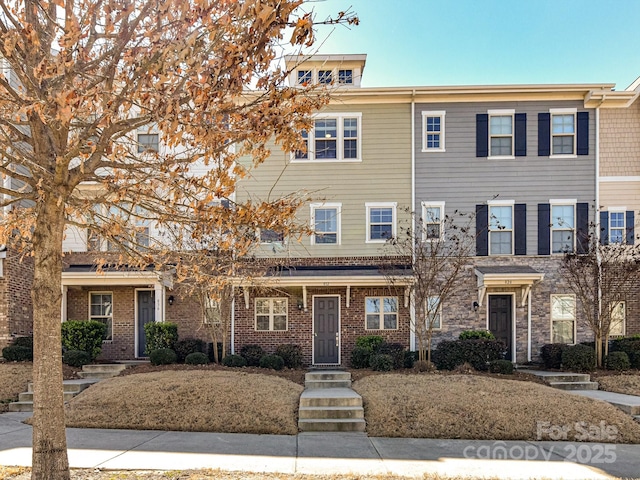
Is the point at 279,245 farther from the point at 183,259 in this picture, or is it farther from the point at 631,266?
the point at 631,266

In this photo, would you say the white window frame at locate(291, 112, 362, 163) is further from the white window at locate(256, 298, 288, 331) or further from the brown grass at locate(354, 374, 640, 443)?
the brown grass at locate(354, 374, 640, 443)

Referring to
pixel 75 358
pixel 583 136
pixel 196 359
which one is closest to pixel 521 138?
pixel 583 136

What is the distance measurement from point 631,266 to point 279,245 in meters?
10.1

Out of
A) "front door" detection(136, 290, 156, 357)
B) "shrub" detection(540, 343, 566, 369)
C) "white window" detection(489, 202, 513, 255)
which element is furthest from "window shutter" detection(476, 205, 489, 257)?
"front door" detection(136, 290, 156, 357)

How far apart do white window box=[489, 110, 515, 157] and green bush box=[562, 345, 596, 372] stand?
20.6ft

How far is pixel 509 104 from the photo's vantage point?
14898 mm

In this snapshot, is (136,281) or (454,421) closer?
(454,421)

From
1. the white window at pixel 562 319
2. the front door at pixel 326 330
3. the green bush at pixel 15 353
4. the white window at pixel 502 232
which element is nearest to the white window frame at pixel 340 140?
the front door at pixel 326 330

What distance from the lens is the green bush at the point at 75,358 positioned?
12.7 meters

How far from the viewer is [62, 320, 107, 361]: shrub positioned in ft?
43.9

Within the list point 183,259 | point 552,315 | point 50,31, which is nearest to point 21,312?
point 183,259

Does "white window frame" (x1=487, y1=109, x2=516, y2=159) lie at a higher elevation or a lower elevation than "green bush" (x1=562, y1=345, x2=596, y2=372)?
higher

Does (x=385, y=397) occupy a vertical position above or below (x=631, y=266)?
below

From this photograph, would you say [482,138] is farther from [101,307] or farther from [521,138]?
[101,307]
